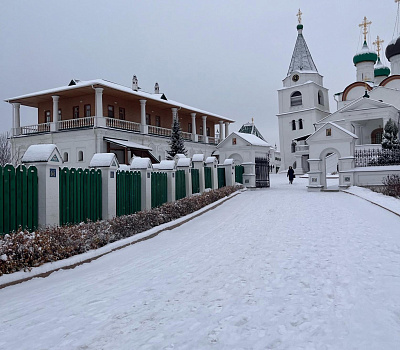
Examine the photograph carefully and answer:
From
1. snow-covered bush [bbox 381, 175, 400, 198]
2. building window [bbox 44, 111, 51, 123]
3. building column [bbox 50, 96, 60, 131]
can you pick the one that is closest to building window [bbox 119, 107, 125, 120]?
building column [bbox 50, 96, 60, 131]

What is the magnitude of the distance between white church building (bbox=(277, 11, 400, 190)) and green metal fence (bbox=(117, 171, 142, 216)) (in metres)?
13.3

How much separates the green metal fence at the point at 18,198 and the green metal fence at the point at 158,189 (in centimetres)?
524

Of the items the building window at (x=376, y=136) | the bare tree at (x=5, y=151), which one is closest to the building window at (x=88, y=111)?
the bare tree at (x=5, y=151)

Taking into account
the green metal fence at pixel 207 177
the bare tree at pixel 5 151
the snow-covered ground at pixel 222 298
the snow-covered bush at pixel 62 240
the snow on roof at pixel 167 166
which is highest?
the bare tree at pixel 5 151

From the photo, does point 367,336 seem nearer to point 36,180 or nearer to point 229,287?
point 229,287

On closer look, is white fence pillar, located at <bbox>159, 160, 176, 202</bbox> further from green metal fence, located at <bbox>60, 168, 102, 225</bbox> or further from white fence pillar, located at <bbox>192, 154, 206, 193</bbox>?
green metal fence, located at <bbox>60, 168, 102, 225</bbox>

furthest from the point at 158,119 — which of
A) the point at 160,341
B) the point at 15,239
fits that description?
the point at 160,341

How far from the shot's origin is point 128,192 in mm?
10852

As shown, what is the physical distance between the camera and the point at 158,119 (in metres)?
35.2

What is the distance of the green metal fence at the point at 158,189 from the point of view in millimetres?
12234

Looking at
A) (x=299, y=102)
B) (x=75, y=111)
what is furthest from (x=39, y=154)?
(x=299, y=102)

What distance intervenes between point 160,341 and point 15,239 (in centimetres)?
354

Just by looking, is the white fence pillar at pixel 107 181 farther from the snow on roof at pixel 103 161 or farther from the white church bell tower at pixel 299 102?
the white church bell tower at pixel 299 102

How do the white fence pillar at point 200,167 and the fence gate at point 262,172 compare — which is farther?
the fence gate at point 262,172
